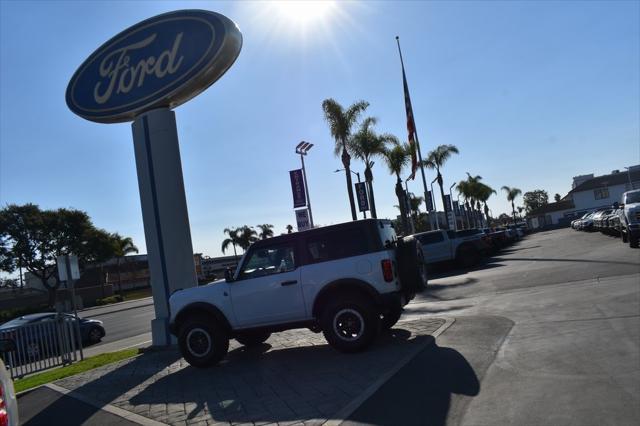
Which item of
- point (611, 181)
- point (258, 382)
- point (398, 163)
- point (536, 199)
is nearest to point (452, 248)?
point (398, 163)

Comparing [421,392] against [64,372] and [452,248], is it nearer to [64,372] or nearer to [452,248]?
[64,372]

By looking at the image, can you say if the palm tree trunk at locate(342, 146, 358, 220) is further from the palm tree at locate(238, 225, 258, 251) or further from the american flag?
the palm tree at locate(238, 225, 258, 251)

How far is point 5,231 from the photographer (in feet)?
151

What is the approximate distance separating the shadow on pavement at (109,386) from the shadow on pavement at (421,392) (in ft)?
12.1

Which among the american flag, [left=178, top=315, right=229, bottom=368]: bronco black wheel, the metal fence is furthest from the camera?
the american flag

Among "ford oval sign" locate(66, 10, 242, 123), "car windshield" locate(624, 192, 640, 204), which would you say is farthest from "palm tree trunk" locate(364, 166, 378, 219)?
"ford oval sign" locate(66, 10, 242, 123)

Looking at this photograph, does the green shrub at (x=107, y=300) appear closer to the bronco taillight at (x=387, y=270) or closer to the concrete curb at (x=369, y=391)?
the bronco taillight at (x=387, y=270)

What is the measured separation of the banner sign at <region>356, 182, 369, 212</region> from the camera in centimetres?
3047

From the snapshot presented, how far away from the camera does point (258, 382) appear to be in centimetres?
717

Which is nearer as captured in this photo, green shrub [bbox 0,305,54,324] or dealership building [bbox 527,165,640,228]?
green shrub [bbox 0,305,54,324]

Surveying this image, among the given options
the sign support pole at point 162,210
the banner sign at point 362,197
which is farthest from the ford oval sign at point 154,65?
the banner sign at point 362,197

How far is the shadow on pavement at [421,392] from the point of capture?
16.2 feet

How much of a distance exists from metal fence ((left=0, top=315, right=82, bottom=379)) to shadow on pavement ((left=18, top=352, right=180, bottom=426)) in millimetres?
Result: 2708

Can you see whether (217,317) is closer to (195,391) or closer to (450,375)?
(195,391)
